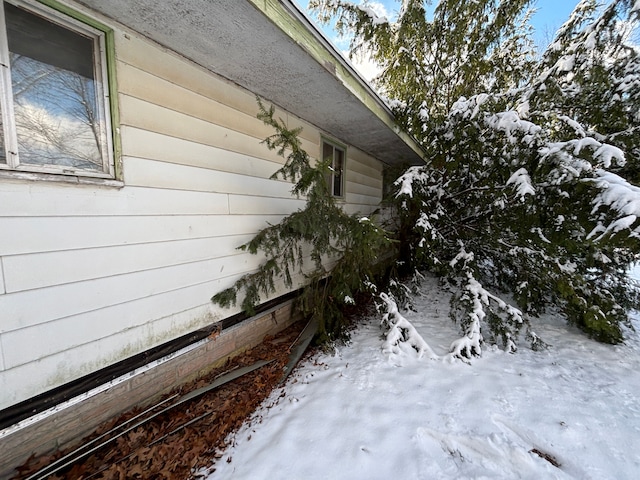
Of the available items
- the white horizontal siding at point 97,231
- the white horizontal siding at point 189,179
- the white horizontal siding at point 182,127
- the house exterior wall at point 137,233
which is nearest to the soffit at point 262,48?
the house exterior wall at point 137,233

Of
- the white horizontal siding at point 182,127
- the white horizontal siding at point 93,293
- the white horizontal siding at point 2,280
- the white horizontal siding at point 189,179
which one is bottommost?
the white horizontal siding at point 93,293

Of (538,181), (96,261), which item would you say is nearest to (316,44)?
(96,261)

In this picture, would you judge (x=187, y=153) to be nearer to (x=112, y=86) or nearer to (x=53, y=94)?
(x=112, y=86)

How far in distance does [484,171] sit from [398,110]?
71.2 inches

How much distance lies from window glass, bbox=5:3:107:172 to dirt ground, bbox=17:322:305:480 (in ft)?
6.30

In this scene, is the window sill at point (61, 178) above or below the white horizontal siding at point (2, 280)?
above

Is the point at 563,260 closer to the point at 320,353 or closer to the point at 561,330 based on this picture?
the point at 561,330

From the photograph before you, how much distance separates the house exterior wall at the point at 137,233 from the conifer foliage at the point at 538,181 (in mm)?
2625

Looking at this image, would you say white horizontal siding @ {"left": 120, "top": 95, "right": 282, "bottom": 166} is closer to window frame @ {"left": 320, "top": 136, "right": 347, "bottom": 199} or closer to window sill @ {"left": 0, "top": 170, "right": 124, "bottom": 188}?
window sill @ {"left": 0, "top": 170, "right": 124, "bottom": 188}

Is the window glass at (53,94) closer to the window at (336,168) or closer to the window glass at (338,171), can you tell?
the window at (336,168)

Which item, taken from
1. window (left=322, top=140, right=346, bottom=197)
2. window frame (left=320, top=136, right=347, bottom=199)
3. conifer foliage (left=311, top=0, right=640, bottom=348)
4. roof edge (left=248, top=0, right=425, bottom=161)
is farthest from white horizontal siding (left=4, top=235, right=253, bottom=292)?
conifer foliage (left=311, top=0, right=640, bottom=348)

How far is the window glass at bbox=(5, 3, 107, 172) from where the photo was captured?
145cm

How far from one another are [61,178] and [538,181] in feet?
15.6

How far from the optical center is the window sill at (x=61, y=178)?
55.2 inches
